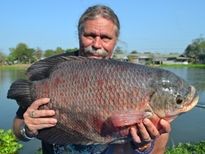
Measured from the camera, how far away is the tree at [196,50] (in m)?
117

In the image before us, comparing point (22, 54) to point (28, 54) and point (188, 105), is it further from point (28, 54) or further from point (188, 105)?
point (188, 105)

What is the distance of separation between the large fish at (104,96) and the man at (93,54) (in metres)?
0.08

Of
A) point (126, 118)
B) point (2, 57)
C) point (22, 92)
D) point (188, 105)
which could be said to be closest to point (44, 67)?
point (22, 92)

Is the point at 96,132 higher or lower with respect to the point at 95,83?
lower

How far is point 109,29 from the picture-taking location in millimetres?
3102

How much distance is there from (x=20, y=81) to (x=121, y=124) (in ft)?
2.86

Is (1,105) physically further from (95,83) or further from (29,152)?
(95,83)

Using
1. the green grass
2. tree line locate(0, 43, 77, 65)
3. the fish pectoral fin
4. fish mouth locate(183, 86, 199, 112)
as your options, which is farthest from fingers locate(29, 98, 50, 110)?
tree line locate(0, 43, 77, 65)

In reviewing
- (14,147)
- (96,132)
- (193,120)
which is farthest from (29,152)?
(96,132)

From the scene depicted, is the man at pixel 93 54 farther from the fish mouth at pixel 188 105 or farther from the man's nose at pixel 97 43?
the fish mouth at pixel 188 105

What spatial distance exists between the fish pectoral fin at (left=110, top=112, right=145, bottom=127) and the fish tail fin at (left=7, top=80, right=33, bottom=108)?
71 cm

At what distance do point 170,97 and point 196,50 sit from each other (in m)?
121

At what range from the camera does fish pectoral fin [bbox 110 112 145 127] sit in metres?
2.39

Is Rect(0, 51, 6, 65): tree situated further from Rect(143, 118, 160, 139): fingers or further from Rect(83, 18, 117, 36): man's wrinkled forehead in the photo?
Rect(143, 118, 160, 139): fingers
